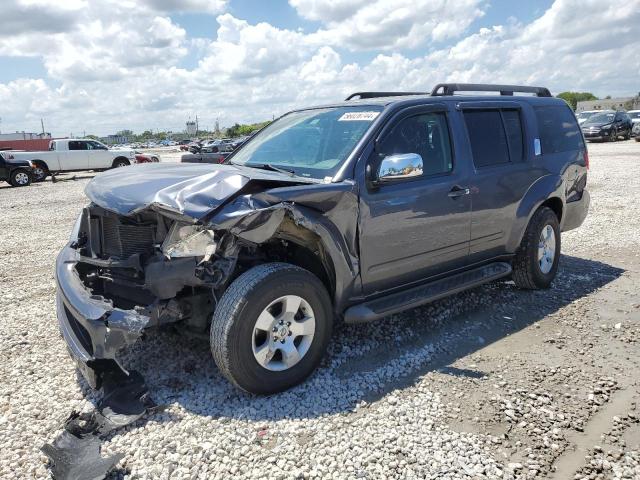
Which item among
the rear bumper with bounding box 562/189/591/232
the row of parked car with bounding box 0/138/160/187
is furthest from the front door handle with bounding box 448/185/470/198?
the row of parked car with bounding box 0/138/160/187

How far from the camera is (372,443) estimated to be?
282cm

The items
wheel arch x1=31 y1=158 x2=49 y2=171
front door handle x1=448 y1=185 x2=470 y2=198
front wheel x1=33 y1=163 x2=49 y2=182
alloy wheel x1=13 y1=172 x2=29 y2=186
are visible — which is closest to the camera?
front door handle x1=448 y1=185 x2=470 y2=198

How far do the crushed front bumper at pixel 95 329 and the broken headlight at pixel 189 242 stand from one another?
17.4 inches

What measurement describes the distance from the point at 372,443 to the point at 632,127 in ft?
107

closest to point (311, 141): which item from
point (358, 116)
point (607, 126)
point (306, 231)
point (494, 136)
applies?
point (358, 116)

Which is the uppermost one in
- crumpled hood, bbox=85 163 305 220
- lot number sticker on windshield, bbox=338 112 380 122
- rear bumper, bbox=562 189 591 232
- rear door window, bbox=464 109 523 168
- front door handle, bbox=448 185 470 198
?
lot number sticker on windshield, bbox=338 112 380 122

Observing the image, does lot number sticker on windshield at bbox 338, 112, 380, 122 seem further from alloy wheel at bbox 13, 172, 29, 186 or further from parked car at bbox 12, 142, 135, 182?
parked car at bbox 12, 142, 135, 182

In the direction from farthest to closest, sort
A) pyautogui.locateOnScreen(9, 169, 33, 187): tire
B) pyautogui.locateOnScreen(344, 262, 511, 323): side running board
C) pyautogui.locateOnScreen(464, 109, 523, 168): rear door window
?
pyautogui.locateOnScreen(9, 169, 33, 187): tire → pyautogui.locateOnScreen(464, 109, 523, 168): rear door window → pyautogui.locateOnScreen(344, 262, 511, 323): side running board

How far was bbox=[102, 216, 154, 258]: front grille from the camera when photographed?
3.48 meters

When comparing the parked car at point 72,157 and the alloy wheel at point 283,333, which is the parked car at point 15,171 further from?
the alloy wheel at point 283,333

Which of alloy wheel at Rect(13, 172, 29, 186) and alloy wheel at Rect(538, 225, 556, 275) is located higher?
alloy wheel at Rect(13, 172, 29, 186)

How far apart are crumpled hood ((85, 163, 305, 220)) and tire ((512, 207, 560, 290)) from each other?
2742 millimetres

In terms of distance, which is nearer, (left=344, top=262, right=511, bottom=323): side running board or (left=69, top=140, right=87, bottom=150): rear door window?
(left=344, top=262, right=511, bottom=323): side running board

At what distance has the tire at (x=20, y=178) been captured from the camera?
19516 mm
